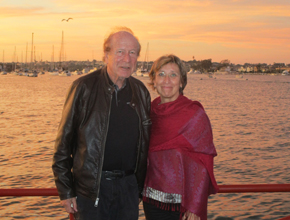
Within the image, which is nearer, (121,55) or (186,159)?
(121,55)

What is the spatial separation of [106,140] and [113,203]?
1.68ft

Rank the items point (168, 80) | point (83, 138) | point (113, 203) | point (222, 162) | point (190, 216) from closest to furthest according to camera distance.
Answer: point (83, 138)
point (113, 203)
point (190, 216)
point (168, 80)
point (222, 162)

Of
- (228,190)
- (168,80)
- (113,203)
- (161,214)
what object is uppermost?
(168,80)

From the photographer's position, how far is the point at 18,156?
15.9m

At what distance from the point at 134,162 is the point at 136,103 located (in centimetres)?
49

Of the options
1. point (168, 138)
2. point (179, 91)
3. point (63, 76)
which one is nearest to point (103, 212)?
point (168, 138)

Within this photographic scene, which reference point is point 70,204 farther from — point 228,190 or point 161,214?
point 228,190

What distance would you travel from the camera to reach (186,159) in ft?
9.80

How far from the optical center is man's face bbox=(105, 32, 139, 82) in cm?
285

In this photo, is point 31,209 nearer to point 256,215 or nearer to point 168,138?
point 256,215

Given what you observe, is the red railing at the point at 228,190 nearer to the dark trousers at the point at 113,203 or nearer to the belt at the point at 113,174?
the dark trousers at the point at 113,203

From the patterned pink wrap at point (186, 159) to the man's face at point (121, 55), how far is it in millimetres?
552

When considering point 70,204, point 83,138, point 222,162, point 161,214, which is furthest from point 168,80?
point 222,162

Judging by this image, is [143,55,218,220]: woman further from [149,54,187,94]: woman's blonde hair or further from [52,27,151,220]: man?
[52,27,151,220]: man
